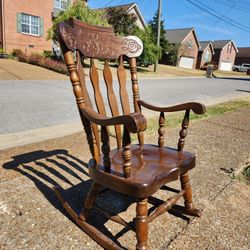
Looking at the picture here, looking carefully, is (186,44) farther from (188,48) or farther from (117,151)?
(117,151)

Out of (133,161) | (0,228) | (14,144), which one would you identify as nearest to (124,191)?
(133,161)

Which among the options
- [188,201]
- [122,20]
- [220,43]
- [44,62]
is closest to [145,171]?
[188,201]

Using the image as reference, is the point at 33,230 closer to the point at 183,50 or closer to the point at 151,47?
the point at 151,47

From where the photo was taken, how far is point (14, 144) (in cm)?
334

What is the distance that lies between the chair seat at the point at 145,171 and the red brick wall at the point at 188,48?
35537 millimetres

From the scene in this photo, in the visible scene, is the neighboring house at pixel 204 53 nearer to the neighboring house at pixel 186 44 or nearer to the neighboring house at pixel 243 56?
the neighboring house at pixel 186 44

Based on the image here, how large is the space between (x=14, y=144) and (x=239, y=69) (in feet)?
165

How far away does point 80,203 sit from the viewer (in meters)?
2.11

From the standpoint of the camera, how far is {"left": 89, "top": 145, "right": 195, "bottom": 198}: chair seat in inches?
57.2

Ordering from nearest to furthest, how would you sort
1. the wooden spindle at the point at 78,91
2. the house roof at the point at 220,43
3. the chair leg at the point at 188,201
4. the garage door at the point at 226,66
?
the wooden spindle at the point at 78,91 → the chair leg at the point at 188,201 → the house roof at the point at 220,43 → the garage door at the point at 226,66

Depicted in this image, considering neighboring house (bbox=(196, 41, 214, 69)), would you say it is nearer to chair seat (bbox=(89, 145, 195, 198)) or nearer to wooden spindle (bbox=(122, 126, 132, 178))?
chair seat (bbox=(89, 145, 195, 198))

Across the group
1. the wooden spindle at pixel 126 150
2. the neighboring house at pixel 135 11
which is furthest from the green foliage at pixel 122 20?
the wooden spindle at pixel 126 150

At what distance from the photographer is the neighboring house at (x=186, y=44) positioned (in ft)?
121

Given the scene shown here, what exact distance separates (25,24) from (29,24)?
0.90ft
